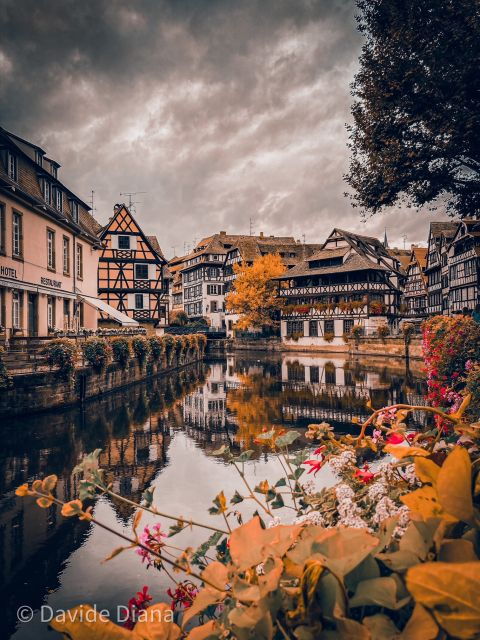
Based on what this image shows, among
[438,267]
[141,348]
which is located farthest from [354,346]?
[141,348]

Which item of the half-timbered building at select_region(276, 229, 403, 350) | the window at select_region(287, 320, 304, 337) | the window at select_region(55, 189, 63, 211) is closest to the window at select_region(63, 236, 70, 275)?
the window at select_region(55, 189, 63, 211)

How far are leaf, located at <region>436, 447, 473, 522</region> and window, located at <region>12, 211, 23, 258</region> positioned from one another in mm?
23073

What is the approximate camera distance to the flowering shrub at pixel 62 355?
15.0 meters

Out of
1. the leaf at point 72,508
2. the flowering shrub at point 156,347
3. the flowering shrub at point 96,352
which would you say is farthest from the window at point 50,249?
the leaf at point 72,508

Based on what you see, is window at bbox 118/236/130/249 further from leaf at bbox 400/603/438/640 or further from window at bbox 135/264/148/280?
leaf at bbox 400/603/438/640

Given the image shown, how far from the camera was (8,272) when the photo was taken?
20.3 metres

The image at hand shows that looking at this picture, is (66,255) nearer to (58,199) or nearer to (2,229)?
(58,199)

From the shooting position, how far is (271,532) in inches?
43.1

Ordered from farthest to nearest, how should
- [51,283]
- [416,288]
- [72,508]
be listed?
[416,288] → [51,283] → [72,508]

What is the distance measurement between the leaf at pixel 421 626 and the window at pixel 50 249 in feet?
86.1

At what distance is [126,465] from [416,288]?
180ft

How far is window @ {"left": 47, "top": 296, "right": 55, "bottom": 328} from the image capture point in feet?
82.9

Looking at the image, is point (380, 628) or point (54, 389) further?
point (54, 389)

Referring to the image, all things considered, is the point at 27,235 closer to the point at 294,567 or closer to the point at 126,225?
the point at 126,225
